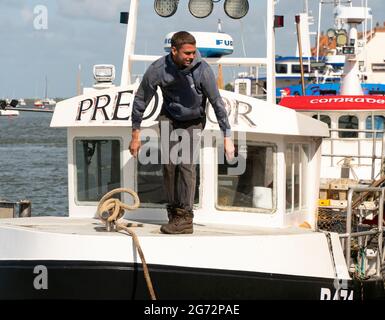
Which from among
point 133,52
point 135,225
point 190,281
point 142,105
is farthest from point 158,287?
point 133,52

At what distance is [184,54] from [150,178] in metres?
1.93

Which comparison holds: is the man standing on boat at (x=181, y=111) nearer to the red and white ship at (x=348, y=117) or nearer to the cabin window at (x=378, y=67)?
the red and white ship at (x=348, y=117)

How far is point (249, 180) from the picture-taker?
10367 millimetres

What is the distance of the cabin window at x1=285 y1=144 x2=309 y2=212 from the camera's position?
10594mm

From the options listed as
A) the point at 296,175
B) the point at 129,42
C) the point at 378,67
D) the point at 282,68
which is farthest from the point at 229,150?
the point at 378,67

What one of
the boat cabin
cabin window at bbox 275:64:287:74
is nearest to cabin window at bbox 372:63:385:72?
cabin window at bbox 275:64:287:74

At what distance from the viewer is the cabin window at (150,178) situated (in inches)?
406

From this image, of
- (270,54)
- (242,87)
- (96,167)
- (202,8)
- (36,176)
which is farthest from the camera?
(36,176)

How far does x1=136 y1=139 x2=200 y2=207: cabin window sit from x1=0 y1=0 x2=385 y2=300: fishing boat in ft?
0.03

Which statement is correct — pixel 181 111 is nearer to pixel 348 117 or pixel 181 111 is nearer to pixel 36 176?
pixel 348 117

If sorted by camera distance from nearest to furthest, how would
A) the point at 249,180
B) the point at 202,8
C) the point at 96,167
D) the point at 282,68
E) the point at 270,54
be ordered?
1. the point at 249,180
2. the point at 96,167
3. the point at 270,54
4. the point at 202,8
5. the point at 282,68

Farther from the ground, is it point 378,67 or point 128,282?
point 378,67

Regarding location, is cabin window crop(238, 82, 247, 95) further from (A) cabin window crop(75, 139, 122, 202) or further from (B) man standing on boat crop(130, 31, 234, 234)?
(B) man standing on boat crop(130, 31, 234, 234)

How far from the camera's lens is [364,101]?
16984 mm
